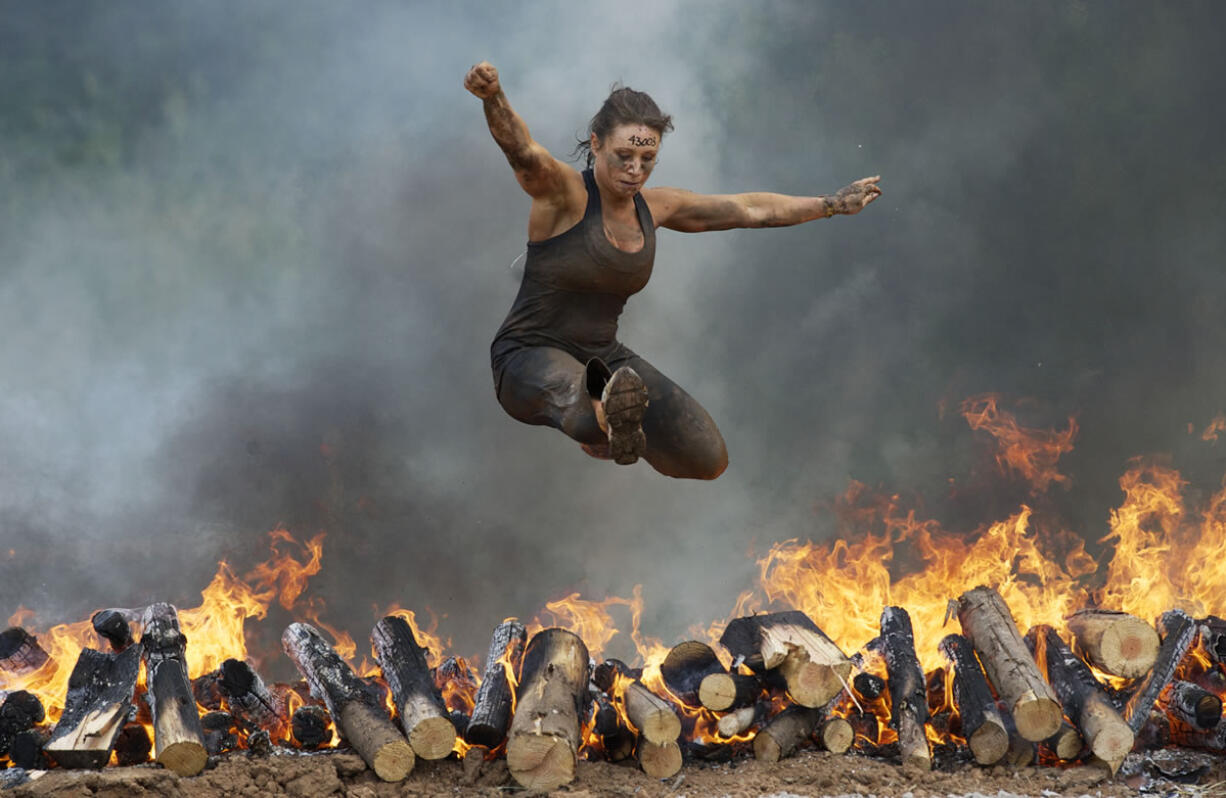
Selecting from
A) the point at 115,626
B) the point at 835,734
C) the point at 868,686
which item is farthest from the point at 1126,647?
the point at 115,626

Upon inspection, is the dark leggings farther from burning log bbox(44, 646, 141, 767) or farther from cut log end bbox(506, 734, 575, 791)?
burning log bbox(44, 646, 141, 767)

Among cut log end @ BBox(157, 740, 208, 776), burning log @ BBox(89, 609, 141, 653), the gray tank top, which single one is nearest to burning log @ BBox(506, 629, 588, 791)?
cut log end @ BBox(157, 740, 208, 776)

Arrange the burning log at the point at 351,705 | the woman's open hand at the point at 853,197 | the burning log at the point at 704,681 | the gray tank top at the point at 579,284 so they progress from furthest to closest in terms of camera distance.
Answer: the woman's open hand at the point at 853,197, the gray tank top at the point at 579,284, the burning log at the point at 704,681, the burning log at the point at 351,705

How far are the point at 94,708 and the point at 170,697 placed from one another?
0.28 m

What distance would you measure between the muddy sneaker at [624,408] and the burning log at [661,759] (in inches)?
49.7

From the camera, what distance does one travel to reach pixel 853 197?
560 cm

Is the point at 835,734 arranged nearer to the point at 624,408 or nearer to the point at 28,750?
the point at 624,408

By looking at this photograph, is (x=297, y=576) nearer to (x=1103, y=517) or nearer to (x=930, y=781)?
(x=930, y=781)

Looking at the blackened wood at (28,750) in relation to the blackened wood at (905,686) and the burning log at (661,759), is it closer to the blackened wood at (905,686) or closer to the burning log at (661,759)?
the burning log at (661,759)

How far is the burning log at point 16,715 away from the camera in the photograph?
4.27 meters

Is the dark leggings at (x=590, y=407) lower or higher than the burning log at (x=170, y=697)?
higher

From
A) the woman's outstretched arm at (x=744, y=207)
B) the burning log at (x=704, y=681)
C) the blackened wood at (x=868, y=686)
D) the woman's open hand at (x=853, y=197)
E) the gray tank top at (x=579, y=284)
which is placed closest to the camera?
the burning log at (x=704, y=681)

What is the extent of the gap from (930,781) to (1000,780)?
307 millimetres

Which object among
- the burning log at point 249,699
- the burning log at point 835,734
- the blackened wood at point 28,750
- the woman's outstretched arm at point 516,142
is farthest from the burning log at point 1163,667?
the blackened wood at point 28,750
